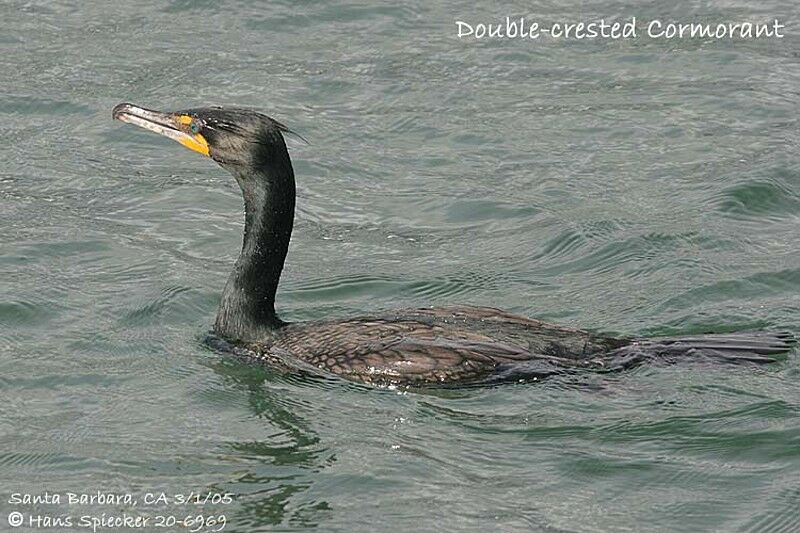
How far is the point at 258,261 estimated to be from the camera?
1053cm

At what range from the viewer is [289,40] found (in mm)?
16109

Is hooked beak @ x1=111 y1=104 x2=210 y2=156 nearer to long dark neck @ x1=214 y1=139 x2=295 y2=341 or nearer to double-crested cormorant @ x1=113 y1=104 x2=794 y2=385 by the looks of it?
double-crested cormorant @ x1=113 y1=104 x2=794 y2=385

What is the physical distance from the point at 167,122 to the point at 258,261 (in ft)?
3.23

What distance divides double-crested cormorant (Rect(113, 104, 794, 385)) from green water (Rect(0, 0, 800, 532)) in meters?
0.14

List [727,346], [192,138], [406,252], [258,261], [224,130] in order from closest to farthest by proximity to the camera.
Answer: [727,346] → [224,130] → [192,138] → [258,261] → [406,252]

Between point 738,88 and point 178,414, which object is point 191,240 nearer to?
point 178,414

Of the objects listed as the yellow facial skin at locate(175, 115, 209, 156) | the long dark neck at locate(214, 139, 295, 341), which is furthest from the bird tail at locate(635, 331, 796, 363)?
the yellow facial skin at locate(175, 115, 209, 156)

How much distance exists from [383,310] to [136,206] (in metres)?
2.79

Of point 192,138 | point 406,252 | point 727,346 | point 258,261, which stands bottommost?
point 406,252

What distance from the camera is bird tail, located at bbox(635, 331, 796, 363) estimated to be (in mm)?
9938

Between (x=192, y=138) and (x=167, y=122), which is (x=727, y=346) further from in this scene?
(x=167, y=122)

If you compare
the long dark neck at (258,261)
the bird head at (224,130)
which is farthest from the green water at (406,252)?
the bird head at (224,130)

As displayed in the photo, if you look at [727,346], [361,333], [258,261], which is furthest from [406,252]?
[727,346]

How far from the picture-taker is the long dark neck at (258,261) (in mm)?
10289
